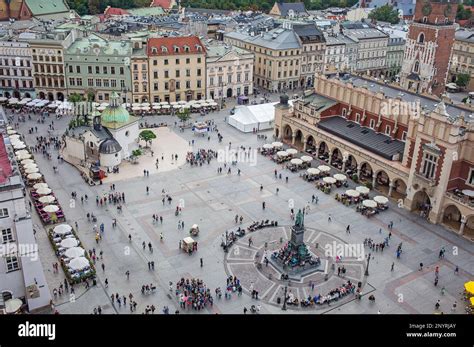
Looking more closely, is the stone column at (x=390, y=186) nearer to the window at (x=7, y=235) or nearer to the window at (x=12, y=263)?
the window at (x=12, y=263)

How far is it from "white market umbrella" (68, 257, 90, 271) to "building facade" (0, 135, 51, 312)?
15.9 feet

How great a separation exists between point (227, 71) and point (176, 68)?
14158 millimetres

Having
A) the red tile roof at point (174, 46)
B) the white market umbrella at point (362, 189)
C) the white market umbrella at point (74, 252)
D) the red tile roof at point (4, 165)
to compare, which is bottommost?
the white market umbrella at point (74, 252)

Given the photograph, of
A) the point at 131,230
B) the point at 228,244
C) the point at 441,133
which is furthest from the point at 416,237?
the point at 131,230

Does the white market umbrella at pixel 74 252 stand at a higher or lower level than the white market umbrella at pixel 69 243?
lower

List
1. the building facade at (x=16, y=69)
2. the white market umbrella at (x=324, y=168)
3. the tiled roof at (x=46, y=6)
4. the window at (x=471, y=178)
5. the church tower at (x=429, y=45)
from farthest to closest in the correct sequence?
the tiled roof at (x=46, y=6)
the building facade at (x=16, y=69)
the church tower at (x=429, y=45)
the white market umbrella at (x=324, y=168)
the window at (x=471, y=178)

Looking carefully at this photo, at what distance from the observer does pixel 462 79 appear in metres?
142

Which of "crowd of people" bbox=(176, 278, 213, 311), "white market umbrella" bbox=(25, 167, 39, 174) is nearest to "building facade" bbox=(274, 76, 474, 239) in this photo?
"crowd of people" bbox=(176, 278, 213, 311)

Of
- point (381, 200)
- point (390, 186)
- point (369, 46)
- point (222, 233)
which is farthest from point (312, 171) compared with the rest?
point (369, 46)

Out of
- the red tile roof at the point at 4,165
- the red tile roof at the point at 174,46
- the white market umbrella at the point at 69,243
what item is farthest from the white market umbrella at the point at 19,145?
the red tile roof at the point at 174,46

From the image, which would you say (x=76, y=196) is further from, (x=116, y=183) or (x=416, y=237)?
(x=416, y=237)

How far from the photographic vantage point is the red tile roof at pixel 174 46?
114875 mm

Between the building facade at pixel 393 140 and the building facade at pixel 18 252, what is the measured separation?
50.4m

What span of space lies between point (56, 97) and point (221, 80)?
40.2 m
